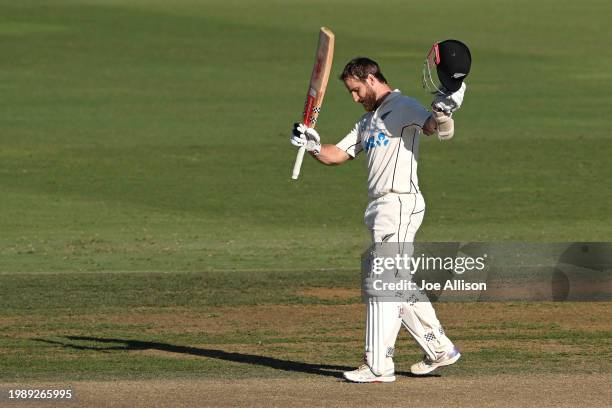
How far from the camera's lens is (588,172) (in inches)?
1006

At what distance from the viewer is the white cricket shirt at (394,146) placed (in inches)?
391

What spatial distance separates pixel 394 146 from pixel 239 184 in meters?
14.7

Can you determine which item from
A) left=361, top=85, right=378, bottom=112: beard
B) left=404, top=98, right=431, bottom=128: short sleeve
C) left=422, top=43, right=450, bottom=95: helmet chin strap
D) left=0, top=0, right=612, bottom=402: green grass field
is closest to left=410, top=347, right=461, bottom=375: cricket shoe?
left=0, top=0, right=612, bottom=402: green grass field

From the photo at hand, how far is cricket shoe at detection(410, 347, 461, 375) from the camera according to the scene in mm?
10344

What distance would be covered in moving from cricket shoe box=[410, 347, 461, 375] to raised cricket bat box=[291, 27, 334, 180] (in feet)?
5.50

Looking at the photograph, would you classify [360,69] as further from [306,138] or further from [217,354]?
[217,354]

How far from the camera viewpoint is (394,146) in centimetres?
996

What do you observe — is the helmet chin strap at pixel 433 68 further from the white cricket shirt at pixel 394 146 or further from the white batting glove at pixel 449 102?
the white cricket shirt at pixel 394 146

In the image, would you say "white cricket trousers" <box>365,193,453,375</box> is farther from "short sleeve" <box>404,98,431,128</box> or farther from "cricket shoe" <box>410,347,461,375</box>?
"short sleeve" <box>404,98,431,128</box>

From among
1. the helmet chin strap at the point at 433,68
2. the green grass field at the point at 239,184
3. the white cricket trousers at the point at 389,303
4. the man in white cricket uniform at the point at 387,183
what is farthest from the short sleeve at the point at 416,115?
the green grass field at the point at 239,184

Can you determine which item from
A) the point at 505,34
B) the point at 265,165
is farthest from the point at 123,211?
the point at 505,34

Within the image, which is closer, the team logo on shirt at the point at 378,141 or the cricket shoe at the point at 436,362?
the team logo on shirt at the point at 378,141

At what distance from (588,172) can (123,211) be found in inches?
330

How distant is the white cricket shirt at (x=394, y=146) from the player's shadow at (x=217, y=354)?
1478 millimetres
